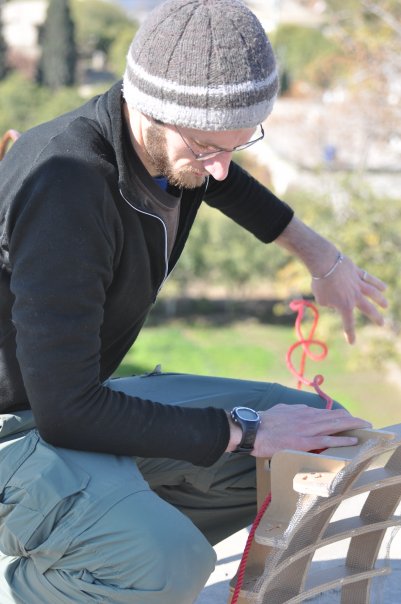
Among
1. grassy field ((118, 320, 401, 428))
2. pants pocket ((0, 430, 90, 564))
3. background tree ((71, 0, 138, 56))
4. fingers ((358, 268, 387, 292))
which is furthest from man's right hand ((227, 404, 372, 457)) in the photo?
background tree ((71, 0, 138, 56))

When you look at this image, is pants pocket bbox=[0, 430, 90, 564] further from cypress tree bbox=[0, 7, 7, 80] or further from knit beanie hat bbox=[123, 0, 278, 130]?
cypress tree bbox=[0, 7, 7, 80]

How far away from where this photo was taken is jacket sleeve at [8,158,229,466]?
1806mm

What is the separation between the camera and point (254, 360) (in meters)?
15.9

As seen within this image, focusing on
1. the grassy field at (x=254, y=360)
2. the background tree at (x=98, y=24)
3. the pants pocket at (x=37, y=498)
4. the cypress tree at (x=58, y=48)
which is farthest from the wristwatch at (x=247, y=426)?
the background tree at (x=98, y=24)

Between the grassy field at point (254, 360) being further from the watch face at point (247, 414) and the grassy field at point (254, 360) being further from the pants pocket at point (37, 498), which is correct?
the pants pocket at point (37, 498)

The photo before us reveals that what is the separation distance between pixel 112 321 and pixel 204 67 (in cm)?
62

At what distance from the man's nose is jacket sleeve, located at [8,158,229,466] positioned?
0.76ft

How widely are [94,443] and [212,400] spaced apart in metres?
0.54

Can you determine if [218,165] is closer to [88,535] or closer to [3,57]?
[88,535]

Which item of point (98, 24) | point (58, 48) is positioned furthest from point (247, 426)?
point (98, 24)

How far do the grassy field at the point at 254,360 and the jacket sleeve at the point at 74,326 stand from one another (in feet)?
32.1

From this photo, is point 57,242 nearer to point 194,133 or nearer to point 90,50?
point 194,133

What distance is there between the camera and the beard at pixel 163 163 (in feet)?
6.46

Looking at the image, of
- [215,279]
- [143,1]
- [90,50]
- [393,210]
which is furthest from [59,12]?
[393,210]
